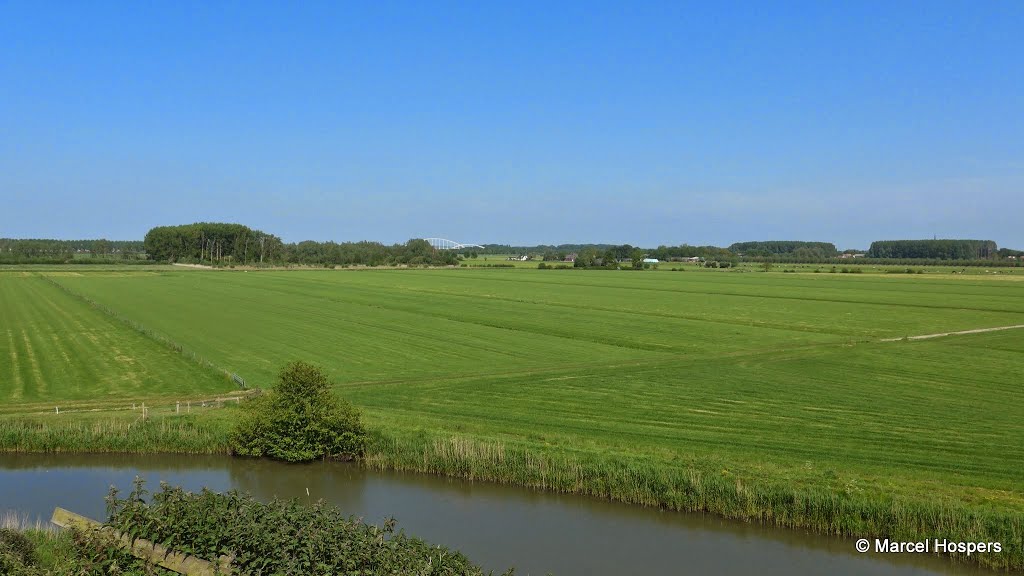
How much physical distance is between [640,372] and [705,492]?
20.1m

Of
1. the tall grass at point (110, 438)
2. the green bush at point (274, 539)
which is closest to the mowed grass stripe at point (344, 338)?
the tall grass at point (110, 438)

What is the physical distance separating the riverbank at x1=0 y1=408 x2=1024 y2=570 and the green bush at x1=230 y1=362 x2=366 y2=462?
Result: 3.01 feet

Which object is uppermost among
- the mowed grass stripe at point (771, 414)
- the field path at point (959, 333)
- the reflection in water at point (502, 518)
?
the field path at point (959, 333)

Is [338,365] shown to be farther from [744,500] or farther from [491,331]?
[744,500]

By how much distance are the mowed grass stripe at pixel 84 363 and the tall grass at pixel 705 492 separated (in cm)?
1672

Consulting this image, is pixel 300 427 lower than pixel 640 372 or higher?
higher

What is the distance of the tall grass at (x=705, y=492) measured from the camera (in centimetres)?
1823

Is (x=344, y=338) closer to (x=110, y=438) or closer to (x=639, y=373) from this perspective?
(x=639, y=373)

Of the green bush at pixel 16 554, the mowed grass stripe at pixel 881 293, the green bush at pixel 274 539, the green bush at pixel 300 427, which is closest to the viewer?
the green bush at pixel 274 539

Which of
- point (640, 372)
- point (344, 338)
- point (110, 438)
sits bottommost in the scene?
point (110, 438)

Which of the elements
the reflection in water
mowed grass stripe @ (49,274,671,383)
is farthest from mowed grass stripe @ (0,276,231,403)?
the reflection in water

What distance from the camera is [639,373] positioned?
134 ft

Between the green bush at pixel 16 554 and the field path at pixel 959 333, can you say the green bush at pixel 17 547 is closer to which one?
the green bush at pixel 16 554

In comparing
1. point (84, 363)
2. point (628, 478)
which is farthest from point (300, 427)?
point (84, 363)
